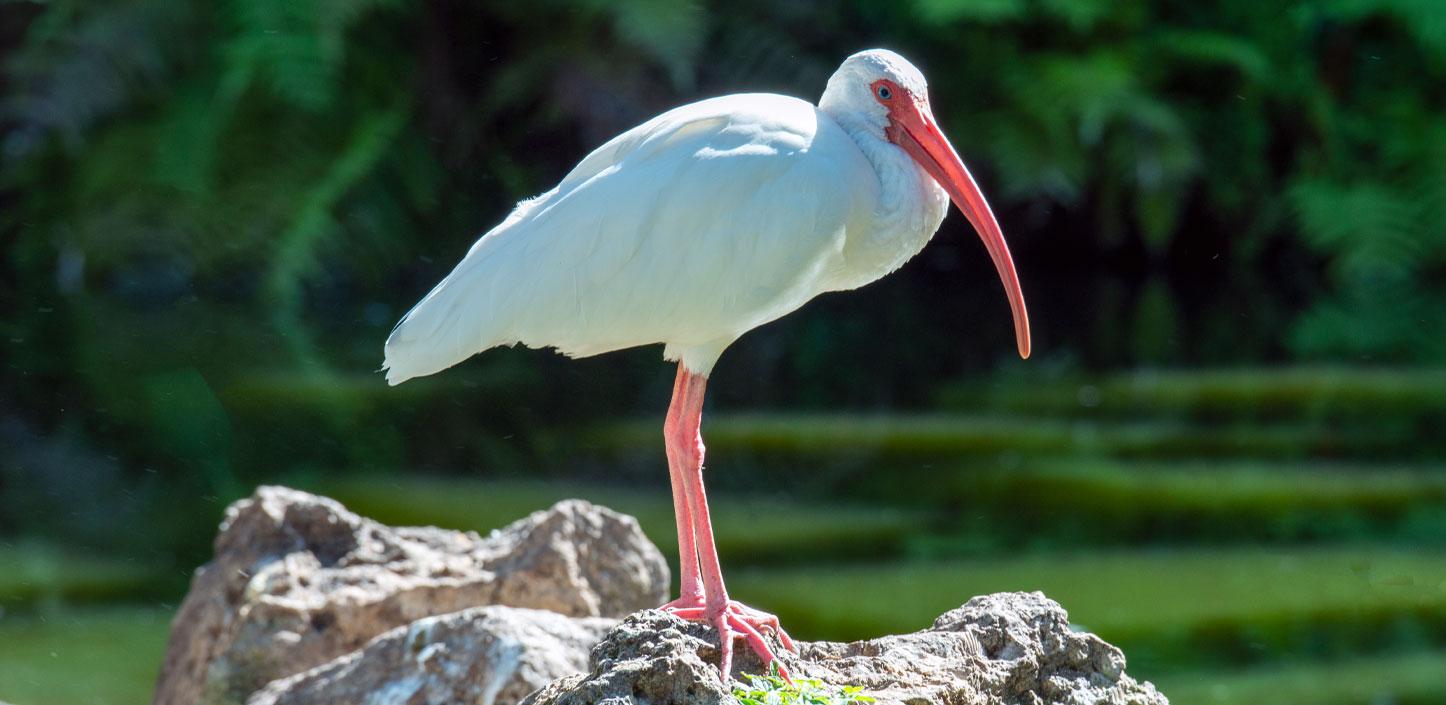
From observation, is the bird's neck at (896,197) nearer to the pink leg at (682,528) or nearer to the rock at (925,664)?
the pink leg at (682,528)

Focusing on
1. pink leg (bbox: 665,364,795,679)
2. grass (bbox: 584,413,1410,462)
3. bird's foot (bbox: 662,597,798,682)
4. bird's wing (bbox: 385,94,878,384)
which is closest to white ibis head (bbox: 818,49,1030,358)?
→ bird's wing (bbox: 385,94,878,384)

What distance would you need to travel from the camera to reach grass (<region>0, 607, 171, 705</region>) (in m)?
5.44

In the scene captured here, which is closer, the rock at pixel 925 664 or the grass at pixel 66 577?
the rock at pixel 925 664

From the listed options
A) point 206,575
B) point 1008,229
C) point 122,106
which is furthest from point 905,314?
point 206,575

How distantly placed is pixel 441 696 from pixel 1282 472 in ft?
18.4

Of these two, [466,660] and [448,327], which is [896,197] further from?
[466,660]

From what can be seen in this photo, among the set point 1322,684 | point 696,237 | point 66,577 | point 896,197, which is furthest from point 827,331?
point 696,237

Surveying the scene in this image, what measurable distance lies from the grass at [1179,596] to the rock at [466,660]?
207 cm

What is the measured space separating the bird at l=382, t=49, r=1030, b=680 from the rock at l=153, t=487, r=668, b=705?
1.86 feet

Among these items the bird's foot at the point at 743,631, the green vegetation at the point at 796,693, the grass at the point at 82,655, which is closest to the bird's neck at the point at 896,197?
the bird's foot at the point at 743,631

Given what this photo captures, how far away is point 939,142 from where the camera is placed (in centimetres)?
425

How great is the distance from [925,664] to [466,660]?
117cm

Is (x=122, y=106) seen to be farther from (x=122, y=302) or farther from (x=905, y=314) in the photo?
(x=905, y=314)

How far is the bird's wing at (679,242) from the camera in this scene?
13.1 feet
